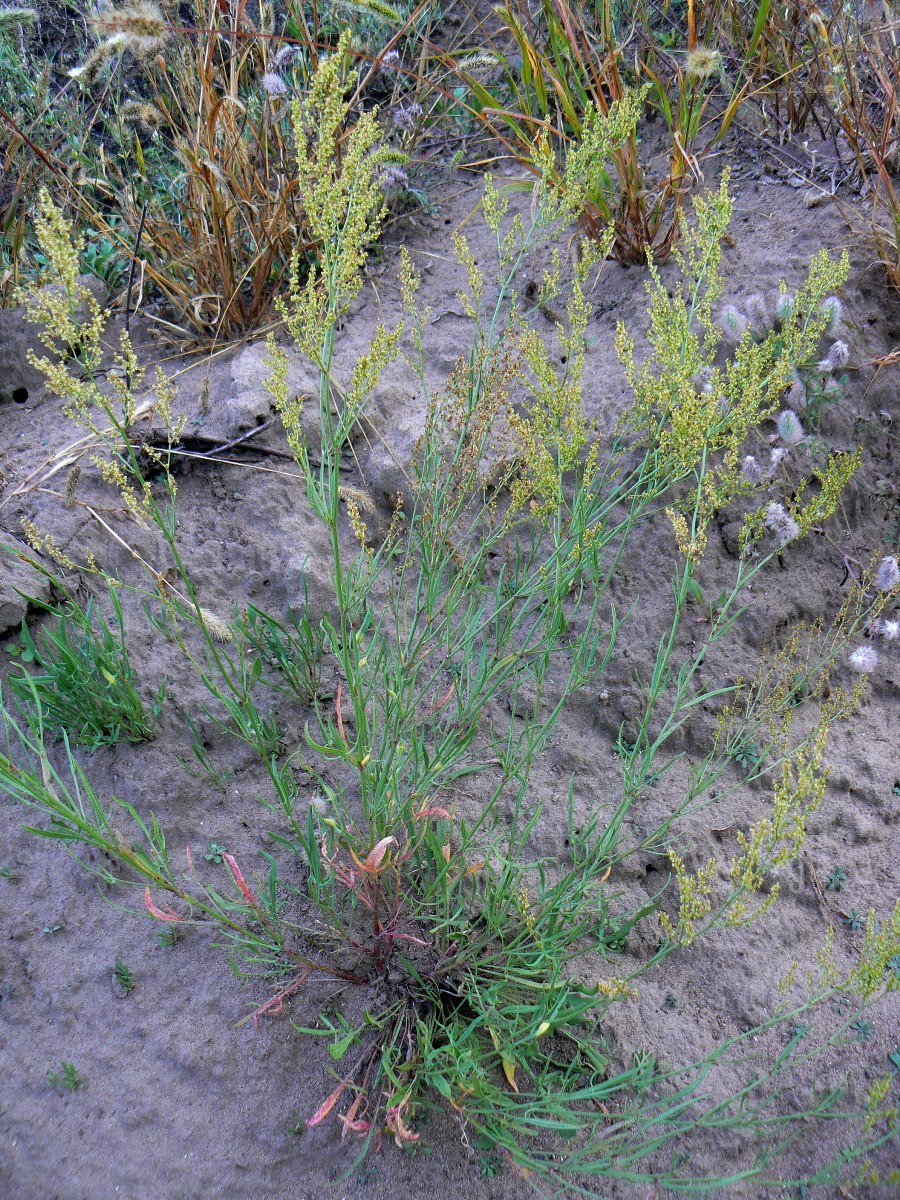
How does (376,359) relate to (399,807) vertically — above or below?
above

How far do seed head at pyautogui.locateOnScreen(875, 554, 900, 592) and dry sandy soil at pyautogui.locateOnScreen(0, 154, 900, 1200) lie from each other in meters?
0.12

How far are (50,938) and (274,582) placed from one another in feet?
3.28

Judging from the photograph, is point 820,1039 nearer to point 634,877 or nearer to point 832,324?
point 634,877

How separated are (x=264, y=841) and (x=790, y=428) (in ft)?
5.90

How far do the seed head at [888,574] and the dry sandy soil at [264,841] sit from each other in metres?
0.12

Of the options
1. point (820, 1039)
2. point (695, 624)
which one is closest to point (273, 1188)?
point (820, 1039)

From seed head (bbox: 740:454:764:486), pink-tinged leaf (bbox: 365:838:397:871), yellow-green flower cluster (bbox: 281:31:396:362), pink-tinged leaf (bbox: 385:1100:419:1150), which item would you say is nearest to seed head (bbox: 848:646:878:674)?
seed head (bbox: 740:454:764:486)

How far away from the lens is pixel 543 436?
1837 millimetres

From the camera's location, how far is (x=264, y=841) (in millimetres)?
2053

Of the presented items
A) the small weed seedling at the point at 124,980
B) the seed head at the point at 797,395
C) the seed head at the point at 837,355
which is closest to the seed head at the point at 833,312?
the seed head at the point at 837,355

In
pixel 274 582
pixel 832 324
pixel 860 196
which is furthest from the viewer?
Answer: pixel 860 196

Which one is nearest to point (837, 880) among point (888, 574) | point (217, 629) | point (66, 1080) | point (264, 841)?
point (888, 574)

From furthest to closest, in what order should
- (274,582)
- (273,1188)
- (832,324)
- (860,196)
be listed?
(860,196) < (832,324) < (274,582) < (273,1188)

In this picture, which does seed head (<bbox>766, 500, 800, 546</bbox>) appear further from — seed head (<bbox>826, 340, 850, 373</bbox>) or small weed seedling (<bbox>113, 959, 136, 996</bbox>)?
small weed seedling (<bbox>113, 959, 136, 996</bbox>)
